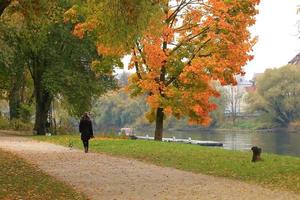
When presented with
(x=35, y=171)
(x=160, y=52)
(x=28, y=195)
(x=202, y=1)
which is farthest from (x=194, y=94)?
(x=28, y=195)

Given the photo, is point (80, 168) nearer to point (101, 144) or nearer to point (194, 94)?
point (101, 144)

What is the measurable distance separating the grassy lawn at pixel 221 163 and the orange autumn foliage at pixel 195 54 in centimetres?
457

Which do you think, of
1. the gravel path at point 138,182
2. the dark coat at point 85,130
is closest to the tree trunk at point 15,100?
the dark coat at point 85,130

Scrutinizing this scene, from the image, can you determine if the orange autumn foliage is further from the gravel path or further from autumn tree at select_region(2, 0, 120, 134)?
the gravel path

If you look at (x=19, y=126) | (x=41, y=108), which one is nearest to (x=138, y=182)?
(x=41, y=108)

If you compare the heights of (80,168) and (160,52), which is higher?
(160,52)

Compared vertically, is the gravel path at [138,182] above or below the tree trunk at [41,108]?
below

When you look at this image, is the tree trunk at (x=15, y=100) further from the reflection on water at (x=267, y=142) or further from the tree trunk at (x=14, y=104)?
the reflection on water at (x=267, y=142)

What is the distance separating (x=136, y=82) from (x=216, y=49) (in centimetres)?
545

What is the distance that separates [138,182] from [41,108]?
2619cm

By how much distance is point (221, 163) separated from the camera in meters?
16.6

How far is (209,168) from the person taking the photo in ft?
50.9

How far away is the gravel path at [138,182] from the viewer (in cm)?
1072

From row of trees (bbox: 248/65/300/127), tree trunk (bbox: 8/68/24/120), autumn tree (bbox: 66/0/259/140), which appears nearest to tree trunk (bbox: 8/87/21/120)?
tree trunk (bbox: 8/68/24/120)
